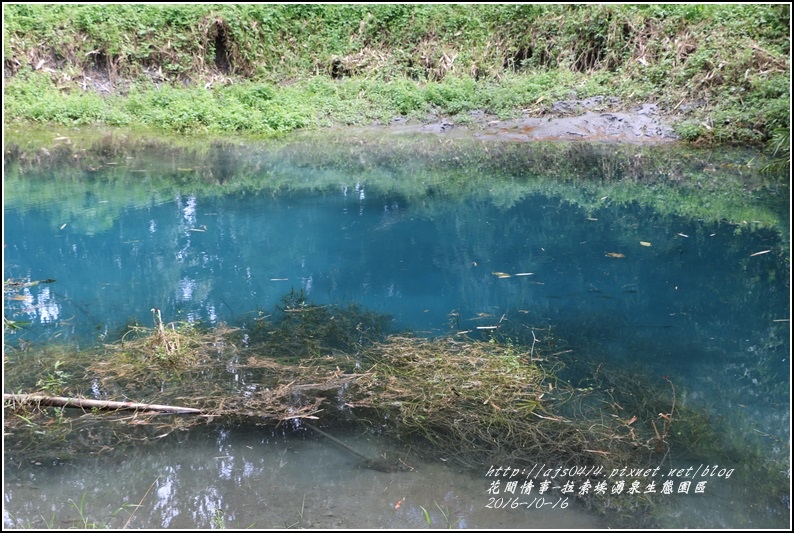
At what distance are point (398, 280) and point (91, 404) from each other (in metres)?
2.66

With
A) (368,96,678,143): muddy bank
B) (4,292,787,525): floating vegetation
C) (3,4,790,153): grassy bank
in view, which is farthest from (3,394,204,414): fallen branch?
(3,4,790,153): grassy bank

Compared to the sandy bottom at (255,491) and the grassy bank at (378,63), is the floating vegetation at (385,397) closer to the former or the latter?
the sandy bottom at (255,491)

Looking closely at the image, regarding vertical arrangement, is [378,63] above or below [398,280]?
above

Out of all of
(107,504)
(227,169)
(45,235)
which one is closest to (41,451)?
(107,504)

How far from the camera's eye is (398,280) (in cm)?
553

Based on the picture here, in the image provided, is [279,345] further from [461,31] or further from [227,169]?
[461,31]

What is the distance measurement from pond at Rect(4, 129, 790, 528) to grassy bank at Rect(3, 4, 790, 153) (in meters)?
2.47

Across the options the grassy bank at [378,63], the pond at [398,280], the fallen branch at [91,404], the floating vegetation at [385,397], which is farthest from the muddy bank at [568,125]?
the fallen branch at [91,404]

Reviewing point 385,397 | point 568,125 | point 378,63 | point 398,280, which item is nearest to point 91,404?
point 385,397

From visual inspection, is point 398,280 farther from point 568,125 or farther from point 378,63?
point 378,63

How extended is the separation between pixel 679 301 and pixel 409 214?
11.1 ft

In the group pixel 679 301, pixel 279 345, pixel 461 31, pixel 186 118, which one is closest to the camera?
pixel 279 345

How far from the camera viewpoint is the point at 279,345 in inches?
171

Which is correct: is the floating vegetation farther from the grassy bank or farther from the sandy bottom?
the grassy bank
